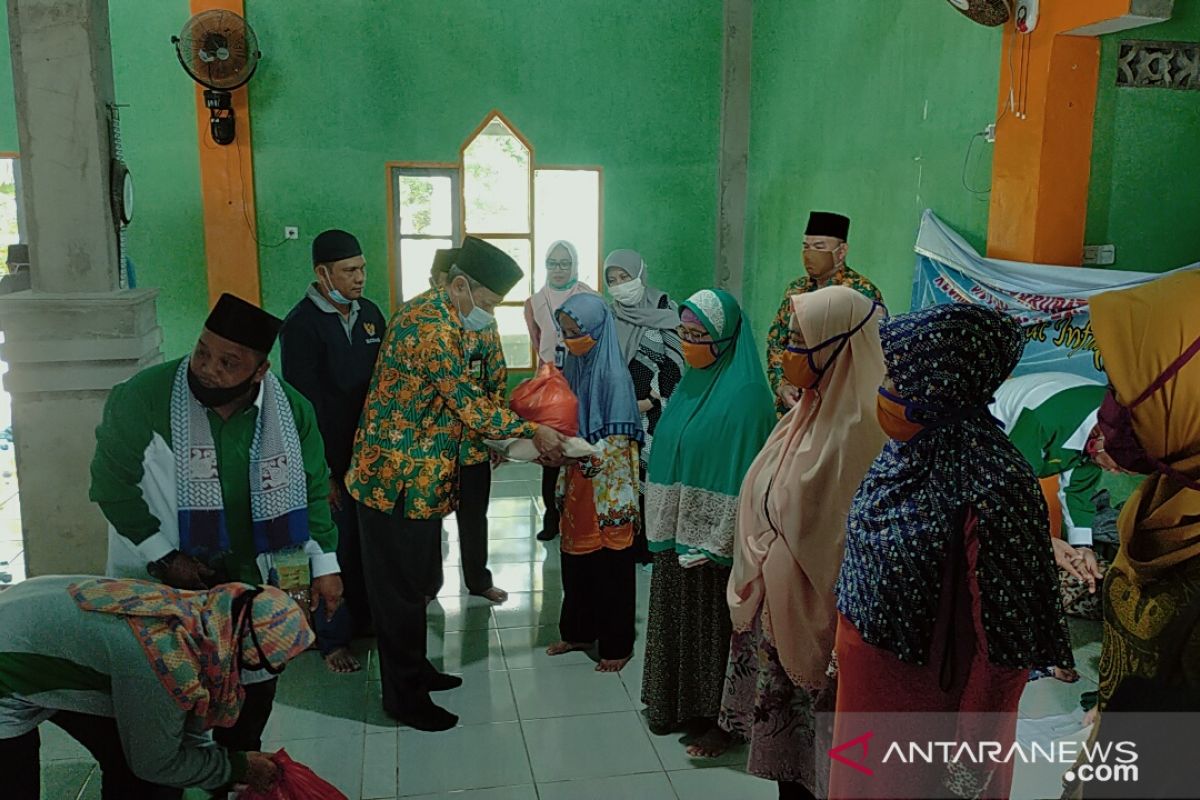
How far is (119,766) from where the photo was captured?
2.37m

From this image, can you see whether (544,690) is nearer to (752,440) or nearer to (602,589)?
(602,589)

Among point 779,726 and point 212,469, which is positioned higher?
point 212,469

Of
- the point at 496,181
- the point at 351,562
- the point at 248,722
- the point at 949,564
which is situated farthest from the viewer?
the point at 496,181

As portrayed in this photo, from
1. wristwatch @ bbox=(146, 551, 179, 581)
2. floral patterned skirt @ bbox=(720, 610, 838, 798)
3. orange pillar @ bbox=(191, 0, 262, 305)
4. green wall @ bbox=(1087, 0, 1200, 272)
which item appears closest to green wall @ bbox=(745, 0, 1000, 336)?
green wall @ bbox=(1087, 0, 1200, 272)

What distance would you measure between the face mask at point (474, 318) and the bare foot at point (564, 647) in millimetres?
1413

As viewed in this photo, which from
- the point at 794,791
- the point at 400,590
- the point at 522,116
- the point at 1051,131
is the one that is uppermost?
the point at 522,116

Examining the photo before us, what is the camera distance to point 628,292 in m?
5.41

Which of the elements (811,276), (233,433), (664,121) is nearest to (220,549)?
(233,433)

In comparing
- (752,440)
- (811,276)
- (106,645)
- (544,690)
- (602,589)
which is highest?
(811,276)

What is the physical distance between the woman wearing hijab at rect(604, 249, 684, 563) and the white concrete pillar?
2211 mm

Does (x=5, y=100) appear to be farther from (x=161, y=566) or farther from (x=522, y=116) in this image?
(x=161, y=566)

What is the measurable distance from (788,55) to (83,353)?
531cm

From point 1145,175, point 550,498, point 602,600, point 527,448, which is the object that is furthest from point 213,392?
point 1145,175

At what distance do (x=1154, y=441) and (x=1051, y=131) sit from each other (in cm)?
271
